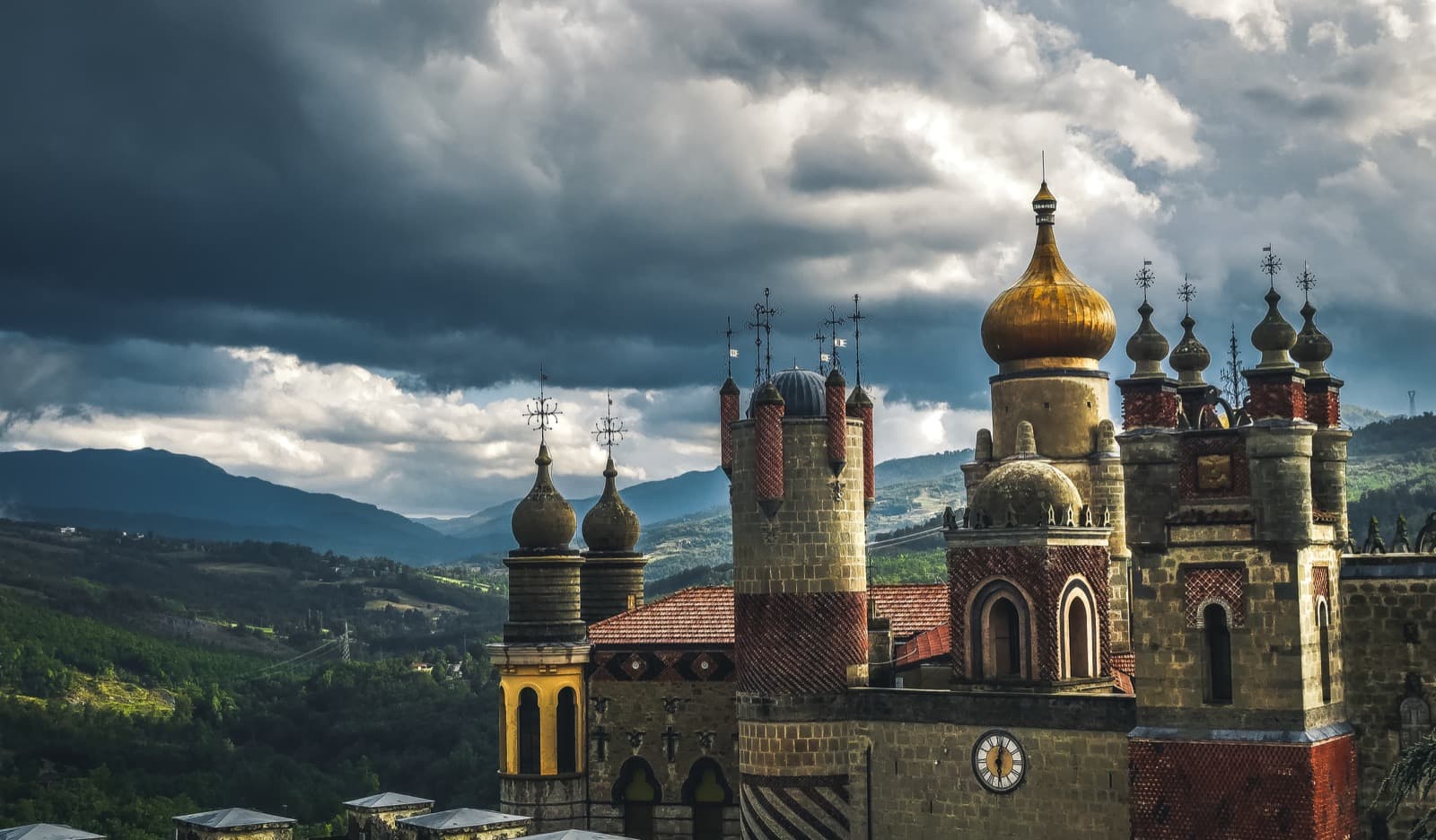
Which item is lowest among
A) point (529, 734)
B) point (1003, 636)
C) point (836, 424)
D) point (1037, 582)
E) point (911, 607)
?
point (529, 734)

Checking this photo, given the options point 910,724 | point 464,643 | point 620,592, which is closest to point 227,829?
point 910,724

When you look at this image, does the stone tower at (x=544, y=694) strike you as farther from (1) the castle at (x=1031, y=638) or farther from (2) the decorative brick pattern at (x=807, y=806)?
(2) the decorative brick pattern at (x=807, y=806)

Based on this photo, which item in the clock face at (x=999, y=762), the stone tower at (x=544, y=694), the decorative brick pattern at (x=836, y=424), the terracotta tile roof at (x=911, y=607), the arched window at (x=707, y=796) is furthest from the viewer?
the stone tower at (x=544, y=694)

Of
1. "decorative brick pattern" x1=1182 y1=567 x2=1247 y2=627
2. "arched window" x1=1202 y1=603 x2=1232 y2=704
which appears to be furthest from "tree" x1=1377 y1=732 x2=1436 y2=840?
"decorative brick pattern" x1=1182 y1=567 x2=1247 y2=627

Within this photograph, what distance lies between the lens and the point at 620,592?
164 ft

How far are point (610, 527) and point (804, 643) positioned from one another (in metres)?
16.5

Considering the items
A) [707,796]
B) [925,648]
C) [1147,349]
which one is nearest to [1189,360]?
[1147,349]

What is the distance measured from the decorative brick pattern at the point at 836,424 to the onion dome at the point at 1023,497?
2.97 m

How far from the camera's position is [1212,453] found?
99.0 ft

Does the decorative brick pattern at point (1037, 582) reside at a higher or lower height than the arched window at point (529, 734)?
higher

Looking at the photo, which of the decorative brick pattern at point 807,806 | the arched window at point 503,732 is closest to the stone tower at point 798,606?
the decorative brick pattern at point 807,806

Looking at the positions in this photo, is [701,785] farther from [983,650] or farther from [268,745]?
[268,745]

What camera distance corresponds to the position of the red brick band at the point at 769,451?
3534 cm

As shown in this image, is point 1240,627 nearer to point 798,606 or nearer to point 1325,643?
point 1325,643
